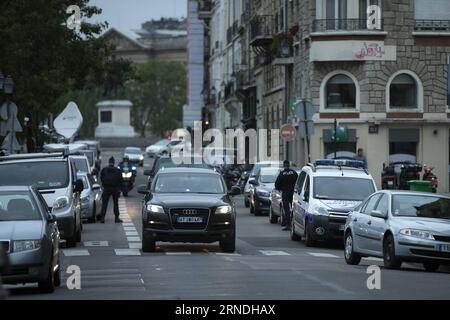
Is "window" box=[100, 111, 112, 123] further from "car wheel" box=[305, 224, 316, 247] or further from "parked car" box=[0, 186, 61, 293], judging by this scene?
"parked car" box=[0, 186, 61, 293]

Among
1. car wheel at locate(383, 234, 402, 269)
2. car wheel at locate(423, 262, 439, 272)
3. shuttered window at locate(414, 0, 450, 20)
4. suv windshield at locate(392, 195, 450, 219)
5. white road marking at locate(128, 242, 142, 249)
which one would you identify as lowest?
white road marking at locate(128, 242, 142, 249)

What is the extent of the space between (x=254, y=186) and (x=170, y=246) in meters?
17.1

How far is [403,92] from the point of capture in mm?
61906

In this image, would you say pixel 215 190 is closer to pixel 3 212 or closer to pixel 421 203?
pixel 421 203

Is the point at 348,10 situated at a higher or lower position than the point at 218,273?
higher

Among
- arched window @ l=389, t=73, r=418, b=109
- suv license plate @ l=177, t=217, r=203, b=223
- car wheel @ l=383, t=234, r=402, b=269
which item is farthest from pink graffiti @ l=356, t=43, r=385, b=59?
car wheel @ l=383, t=234, r=402, b=269

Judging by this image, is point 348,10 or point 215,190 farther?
point 348,10

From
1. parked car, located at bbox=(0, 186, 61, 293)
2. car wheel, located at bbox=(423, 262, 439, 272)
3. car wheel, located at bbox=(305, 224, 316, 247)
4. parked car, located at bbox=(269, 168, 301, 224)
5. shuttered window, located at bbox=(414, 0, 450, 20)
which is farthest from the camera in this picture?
shuttered window, located at bbox=(414, 0, 450, 20)

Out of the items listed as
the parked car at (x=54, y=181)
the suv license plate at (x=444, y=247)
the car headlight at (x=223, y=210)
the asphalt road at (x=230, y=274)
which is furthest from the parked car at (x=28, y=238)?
the parked car at (x=54, y=181)

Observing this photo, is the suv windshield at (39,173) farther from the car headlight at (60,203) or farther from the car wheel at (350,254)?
the car wheel at (350,254)

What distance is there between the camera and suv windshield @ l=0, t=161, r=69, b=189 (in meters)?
30.3

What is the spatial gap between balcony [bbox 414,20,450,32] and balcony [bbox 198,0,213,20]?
64.4 m

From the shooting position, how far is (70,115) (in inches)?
2253
